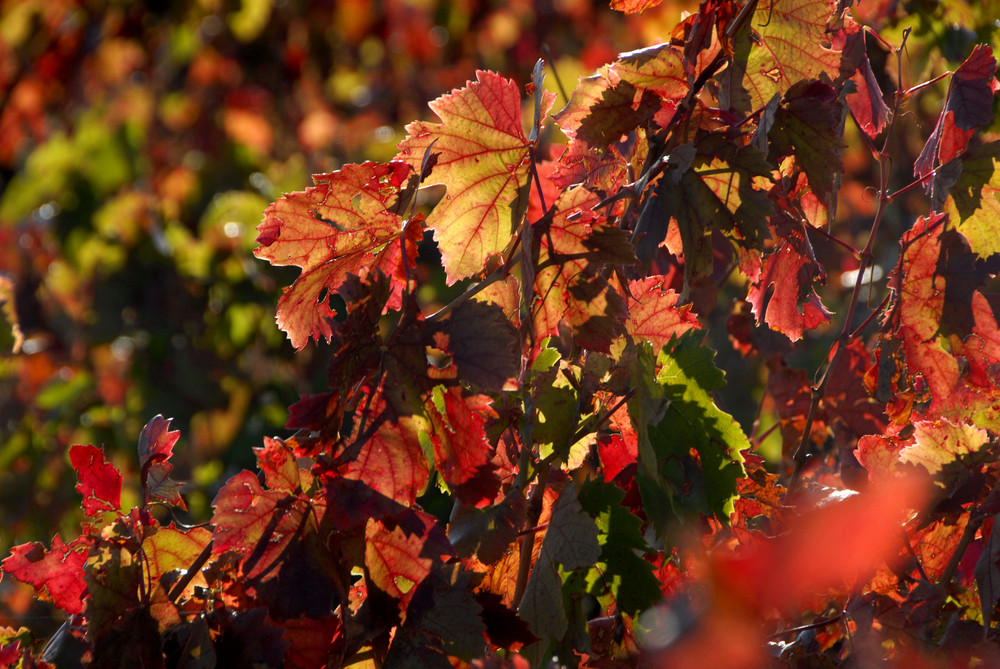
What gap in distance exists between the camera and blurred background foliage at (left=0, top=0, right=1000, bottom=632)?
305 centimetres

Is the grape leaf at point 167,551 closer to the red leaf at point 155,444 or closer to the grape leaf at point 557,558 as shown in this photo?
the red leaf at point 155,444

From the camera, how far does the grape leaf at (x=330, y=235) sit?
889 mm

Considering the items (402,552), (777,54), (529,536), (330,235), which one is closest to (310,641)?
(402,552)

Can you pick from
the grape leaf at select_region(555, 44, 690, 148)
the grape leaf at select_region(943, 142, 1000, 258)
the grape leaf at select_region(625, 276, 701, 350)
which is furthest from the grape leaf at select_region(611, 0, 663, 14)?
the grape leaf at select_region(943, 142, 1000, 258)

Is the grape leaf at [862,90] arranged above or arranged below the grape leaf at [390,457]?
above

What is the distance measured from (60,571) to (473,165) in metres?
0.56

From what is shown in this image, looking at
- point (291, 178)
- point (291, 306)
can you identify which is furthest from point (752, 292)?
point (291, 178)

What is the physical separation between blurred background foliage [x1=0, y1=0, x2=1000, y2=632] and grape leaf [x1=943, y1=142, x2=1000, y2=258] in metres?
0.39

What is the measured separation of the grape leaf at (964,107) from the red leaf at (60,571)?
38.5 inches

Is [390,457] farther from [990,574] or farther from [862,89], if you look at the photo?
[862,89]

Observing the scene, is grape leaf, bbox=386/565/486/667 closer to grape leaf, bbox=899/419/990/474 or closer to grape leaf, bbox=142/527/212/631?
grape leaf, bbox=142/527/212/631

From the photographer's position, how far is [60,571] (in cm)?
87

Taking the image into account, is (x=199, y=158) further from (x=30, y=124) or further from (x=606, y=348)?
(x=606, y=348)

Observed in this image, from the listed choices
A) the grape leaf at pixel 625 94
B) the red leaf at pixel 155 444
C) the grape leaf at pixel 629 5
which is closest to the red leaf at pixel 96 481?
the red leaf at pixel 155 444
